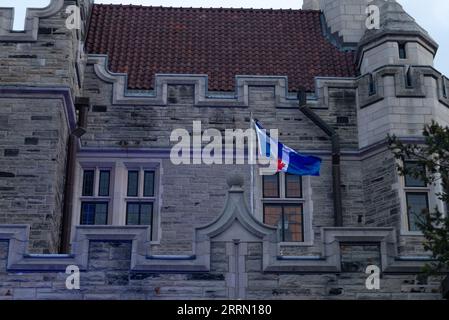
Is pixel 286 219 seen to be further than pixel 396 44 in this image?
No

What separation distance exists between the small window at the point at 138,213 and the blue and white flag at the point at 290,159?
2.61 metres

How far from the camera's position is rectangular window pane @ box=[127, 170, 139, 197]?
1788cm

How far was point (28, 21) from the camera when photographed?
17.2 meters

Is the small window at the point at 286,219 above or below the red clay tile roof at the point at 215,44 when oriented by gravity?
below

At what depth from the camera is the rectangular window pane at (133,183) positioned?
17875 mm

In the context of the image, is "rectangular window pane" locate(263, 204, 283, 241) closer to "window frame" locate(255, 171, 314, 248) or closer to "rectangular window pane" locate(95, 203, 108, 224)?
"window frame" locate(255, 171, 314, 248)

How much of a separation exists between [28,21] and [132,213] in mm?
4253

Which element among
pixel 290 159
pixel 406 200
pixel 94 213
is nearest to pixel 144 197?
pixel 94 213

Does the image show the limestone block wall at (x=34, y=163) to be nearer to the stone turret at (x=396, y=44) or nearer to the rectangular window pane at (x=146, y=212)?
the rectangular window pane at (x=146, y=212)

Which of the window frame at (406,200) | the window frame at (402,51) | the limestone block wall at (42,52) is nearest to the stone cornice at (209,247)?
the window frame at (406,200)

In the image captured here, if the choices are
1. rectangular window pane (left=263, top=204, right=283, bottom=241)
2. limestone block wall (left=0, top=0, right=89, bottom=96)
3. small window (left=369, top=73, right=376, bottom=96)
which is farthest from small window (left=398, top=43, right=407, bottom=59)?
limestone block wall (left=0, top=0, right=89, bottom=96)

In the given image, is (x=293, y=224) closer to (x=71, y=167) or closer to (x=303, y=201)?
(x=303, y=201)

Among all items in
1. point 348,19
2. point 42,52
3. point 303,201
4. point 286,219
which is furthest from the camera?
point 348,19

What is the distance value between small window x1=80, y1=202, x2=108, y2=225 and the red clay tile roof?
280 cm
